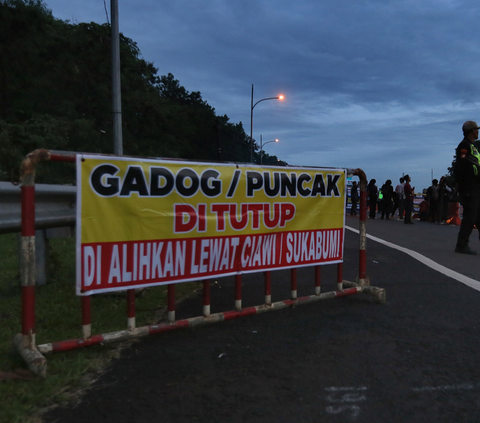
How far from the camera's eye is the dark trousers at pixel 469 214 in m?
9.82

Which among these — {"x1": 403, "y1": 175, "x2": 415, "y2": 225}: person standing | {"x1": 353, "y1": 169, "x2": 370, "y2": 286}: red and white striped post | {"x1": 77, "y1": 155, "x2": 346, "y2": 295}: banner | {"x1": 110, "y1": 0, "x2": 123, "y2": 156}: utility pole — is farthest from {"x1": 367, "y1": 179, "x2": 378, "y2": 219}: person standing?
{"x1": 77, "y1": 155, "x2": 346, "y2": 295}: banner

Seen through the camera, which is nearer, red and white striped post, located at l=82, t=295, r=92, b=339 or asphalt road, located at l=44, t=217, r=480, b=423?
asphalt road, located at l=44, t=217, r=480, b=423

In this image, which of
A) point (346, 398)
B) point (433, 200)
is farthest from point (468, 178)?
point (433, 200)

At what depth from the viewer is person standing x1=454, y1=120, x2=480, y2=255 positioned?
974 centimetres

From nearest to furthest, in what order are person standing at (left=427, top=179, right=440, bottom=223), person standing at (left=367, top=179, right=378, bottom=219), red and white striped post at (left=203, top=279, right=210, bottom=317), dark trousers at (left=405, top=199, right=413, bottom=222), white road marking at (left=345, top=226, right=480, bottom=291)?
1. red and white striped post at (left=203, top=279, right=210, bottom=317)
2. white road marking at (left=345, top=226, right=480, bottom=291)
3. dark trousers at (left=405, top=199, right=413, bottom=222)
4. person standing at (left=427, top=179, right=440, bottom=223)
5. person standing at (left=367, top=179, right=378, bottom=219)

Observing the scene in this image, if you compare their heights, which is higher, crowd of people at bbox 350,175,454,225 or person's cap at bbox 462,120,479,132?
person's cap at bbox 462,120,479,132

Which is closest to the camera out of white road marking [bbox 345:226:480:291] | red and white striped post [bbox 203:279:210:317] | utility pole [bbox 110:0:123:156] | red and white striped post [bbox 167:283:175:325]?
red and white striped post [bbox 167:283:175:325]

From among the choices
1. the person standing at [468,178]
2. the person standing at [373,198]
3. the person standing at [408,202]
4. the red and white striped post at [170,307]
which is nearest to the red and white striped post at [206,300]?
the red and white striped post at [170,307]

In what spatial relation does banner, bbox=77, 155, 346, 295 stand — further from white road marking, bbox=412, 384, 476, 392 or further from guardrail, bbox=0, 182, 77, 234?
white road marking, bbox=412, 384, 476, 392

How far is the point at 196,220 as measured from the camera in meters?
4.59

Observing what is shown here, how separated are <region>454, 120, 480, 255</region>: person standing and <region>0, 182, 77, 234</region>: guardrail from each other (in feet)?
23.4

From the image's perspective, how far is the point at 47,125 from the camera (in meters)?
32.2

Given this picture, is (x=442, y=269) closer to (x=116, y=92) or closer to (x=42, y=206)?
(x=42, y=206)

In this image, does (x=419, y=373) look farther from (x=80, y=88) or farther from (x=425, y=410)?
(x=80, y=88)
